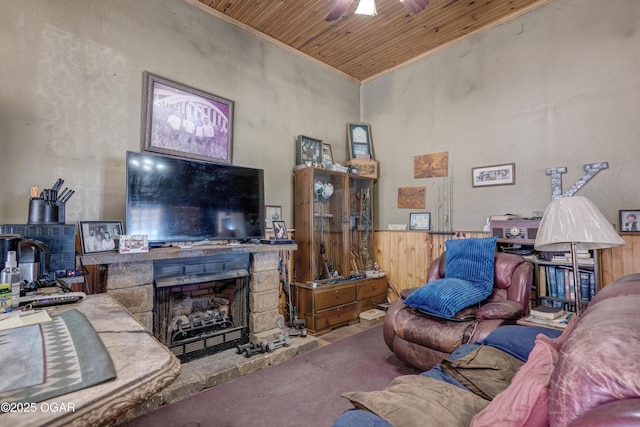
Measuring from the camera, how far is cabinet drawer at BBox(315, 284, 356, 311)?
3.32m

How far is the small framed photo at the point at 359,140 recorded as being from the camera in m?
4.40

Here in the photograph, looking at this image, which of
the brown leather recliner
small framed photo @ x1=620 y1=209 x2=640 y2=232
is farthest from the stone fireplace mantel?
small framed photo @ x1=620 y1=209 x2=640 y2=232

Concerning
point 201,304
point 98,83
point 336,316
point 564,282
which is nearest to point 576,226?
point 564,282

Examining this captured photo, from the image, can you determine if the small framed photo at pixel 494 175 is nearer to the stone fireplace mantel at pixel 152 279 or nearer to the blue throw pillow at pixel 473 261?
the blue throw pillow at pixel 473 261

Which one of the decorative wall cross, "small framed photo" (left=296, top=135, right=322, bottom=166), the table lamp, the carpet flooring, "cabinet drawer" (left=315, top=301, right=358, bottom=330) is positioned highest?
"small framed photo" (left=296, top=135, right=322, bottom=166)

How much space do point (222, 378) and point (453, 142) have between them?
11.3ft

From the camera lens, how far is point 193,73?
9.81 ft

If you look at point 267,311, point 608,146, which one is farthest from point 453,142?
point 267,311

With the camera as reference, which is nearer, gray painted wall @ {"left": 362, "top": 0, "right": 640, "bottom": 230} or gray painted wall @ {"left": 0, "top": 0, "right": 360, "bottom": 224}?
gray painted wall @ {"left": 0, "top": 0, "right": 360, "bottom": 224}

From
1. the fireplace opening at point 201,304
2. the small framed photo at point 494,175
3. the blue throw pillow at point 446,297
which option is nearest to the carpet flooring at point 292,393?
the fireplace opening at point 201,304

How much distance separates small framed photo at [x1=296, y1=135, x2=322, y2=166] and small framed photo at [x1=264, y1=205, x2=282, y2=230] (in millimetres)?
653

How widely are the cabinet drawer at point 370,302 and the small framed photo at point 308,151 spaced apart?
69.4 inches

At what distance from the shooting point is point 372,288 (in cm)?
391

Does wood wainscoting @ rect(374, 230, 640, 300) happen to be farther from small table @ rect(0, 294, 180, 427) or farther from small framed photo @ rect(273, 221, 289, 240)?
small table @ rect(0, 294, 180, 427)
